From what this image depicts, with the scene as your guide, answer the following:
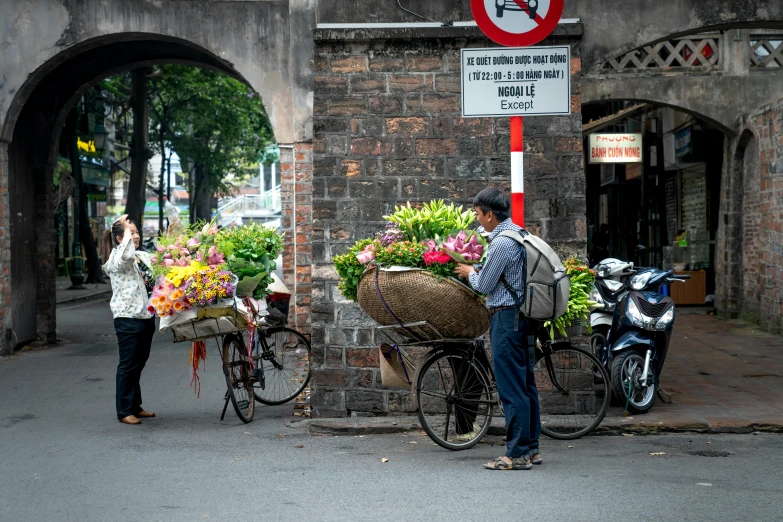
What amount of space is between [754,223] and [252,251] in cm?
1064

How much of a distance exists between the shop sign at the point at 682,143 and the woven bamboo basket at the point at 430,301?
1555cm

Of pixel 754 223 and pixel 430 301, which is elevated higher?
pixel 754 223

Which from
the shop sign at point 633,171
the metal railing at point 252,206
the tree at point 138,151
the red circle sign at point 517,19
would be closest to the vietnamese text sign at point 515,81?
the red circle sign at point 517,19

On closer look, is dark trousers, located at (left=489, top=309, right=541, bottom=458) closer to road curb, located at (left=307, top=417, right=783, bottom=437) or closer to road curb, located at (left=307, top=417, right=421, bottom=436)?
road curb, located at (left=307, top=417, right=783, bottom=437)

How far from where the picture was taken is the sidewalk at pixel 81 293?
25.1m

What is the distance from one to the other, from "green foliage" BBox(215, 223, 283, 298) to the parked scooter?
113 inches

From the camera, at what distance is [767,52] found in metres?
19.8

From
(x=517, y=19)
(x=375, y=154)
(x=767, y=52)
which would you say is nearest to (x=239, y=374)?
(x=375, y=154)

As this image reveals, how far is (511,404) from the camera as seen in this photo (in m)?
6.77

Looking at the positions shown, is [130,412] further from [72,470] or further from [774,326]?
[774,326]

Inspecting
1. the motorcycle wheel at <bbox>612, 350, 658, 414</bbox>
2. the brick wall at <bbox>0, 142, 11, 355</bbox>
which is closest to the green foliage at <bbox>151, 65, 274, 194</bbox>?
the brick wall at <bbox>0, 142, 11, 355</bbox>

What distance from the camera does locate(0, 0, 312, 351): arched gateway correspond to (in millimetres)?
13180

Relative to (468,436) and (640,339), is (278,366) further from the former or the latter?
(640,339)

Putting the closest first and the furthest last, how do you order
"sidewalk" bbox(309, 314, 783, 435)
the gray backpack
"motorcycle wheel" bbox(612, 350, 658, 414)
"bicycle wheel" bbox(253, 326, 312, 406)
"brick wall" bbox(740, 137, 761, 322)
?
1. the gray backpack
2. "sidewalk" bbox(309, 314, 783, 435)
3. "motorcycle wheel" bbox(612, 350, 658, 414)
4. "bicycle wheel" bbox(253, 326, 312, 406)
5. "brick wall" bbox(740, 137, 761, 322)
